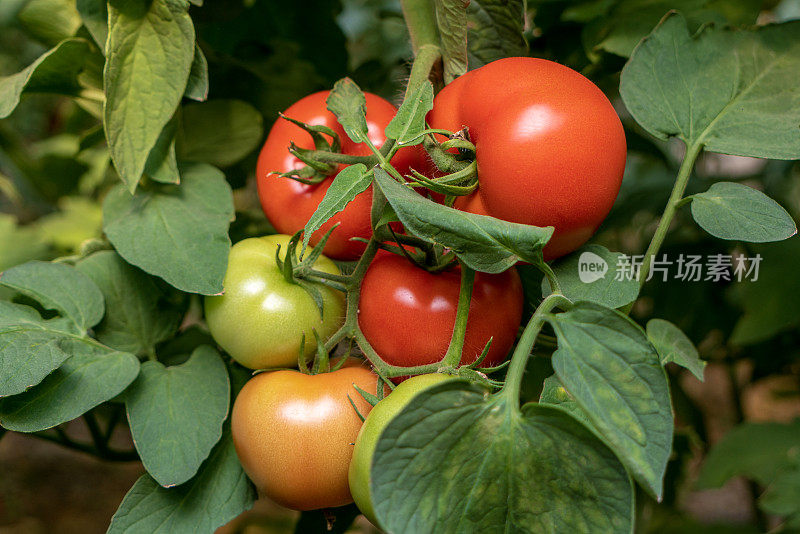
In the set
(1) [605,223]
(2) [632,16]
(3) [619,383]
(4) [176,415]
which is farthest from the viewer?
(1) [605,223]

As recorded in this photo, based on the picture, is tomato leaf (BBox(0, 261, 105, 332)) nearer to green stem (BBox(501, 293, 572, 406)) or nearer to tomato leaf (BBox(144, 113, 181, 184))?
tomato leaf (BBox(144, 113, 181, 184))

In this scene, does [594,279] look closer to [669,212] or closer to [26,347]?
[669,212]

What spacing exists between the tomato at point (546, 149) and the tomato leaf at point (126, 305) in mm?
234

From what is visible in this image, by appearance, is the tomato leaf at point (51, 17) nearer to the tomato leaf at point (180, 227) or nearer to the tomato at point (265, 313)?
the tomato leaf at point (180, 227)

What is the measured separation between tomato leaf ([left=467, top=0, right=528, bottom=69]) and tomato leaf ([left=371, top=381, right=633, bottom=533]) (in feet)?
0.82

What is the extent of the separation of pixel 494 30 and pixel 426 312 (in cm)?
21

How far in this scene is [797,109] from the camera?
1.19 feet

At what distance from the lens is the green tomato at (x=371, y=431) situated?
28 cm

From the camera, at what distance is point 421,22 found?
1.30 feet

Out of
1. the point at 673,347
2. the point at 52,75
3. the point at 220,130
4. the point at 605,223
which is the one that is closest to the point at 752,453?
the point at 605,223

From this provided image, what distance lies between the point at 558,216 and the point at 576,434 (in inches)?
4.4

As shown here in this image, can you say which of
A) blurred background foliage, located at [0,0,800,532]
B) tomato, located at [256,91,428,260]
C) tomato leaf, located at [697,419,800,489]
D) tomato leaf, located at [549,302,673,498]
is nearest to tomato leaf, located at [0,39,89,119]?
blurred background foliage, located at [0,0,800,532]

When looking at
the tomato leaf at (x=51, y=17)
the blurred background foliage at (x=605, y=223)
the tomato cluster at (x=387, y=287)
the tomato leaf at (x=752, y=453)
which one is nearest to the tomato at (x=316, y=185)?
the tomato cluster at (x=387, y=287)

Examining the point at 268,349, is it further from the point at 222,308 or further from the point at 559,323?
the point at 559,323
